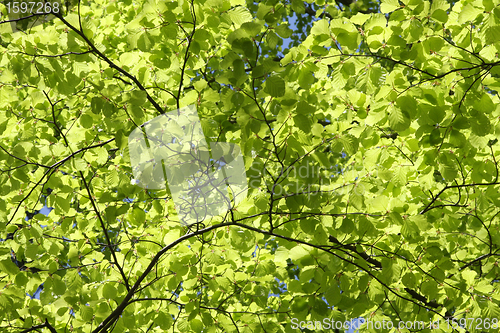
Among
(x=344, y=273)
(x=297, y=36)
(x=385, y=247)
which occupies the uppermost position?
(x=297, y=36)

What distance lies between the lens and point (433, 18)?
6.21 ft

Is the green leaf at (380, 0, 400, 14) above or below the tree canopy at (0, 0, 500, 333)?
above

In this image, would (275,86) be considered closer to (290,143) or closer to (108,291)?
(290,143)

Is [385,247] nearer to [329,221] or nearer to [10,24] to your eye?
[329,221]

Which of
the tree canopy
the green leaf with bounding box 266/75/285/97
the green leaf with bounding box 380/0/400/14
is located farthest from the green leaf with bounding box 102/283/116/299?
the green leaf with bounding box 380/0/400/14

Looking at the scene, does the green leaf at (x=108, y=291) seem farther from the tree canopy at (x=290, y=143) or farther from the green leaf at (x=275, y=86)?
the green leaf at (x=275, y=86)

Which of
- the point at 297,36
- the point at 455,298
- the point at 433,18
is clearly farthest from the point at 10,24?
the point at 297,36

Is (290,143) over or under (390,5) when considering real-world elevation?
under

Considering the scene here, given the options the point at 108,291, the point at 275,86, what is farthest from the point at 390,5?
the point at 108,291

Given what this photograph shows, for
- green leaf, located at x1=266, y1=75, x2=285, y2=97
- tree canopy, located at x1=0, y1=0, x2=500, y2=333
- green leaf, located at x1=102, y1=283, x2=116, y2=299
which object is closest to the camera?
green leaf, located at x1=266, y1=75, x2=285, y2=97

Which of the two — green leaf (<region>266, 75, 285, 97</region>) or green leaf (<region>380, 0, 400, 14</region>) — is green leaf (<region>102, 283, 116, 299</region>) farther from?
green leaf (<region>380, 0, 400, 14</region>)

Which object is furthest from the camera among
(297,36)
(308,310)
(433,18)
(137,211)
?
(297,36)

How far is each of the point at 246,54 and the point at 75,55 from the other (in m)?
1.11

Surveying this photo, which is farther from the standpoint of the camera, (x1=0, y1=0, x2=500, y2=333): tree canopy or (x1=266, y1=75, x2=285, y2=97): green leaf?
(x1=0, y1=0, x2=500, y2=333): tree canopy
